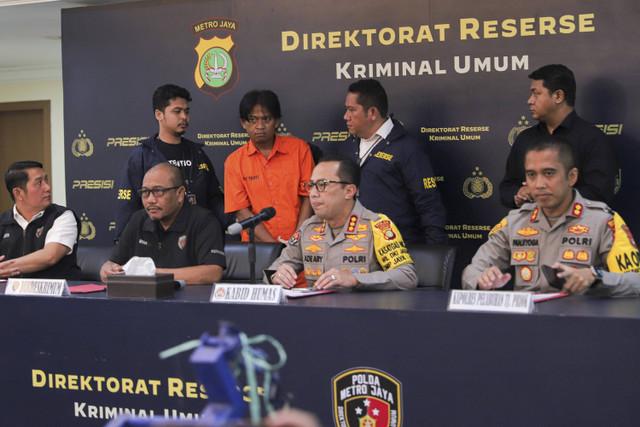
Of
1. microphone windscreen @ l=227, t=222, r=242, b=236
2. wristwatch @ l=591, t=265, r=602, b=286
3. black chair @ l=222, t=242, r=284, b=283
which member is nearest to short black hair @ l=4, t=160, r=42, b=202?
black chair @ l=222, t=242, r=284, b=283

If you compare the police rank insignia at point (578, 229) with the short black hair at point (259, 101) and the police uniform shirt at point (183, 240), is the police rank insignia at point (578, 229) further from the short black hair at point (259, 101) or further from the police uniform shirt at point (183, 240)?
the short black hair at point (259, 101)

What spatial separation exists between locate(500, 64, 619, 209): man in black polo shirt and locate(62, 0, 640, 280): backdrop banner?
1.83 ft

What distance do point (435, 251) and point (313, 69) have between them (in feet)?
6.46

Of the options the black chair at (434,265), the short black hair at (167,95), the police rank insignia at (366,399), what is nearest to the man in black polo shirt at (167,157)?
the short black hair at (167,95)

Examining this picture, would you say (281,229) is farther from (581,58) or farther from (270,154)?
(581,58)

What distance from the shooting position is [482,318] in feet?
5.81

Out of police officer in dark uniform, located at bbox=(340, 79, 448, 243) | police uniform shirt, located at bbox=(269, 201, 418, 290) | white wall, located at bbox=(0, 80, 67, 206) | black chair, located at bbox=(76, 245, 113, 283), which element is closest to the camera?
police uniform shirt, located at bbox=(269, 201, 418, 290)

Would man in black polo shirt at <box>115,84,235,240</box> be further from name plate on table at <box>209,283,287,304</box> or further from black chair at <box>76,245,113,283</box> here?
name plate on table at <box>209,283,287,304</box>

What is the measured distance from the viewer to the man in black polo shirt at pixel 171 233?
2.81m

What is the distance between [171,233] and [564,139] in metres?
1.69

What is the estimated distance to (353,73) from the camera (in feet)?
13.9

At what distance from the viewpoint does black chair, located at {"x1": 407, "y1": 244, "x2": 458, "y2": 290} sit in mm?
2646

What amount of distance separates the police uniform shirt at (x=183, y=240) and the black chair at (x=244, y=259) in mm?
171

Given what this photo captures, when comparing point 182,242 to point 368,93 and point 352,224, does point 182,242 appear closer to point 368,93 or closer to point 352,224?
point 352,224
